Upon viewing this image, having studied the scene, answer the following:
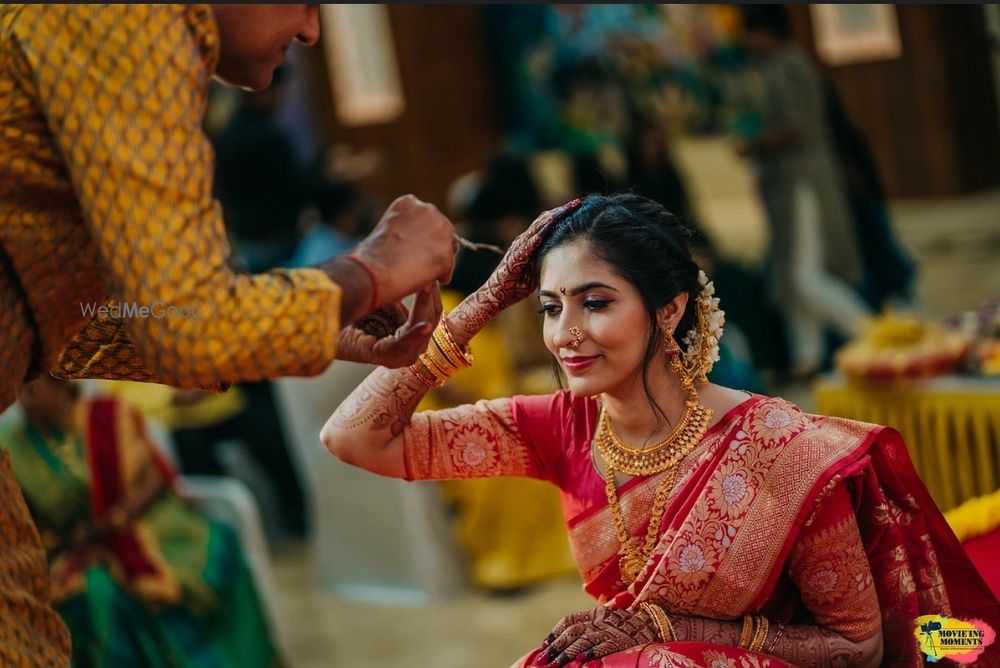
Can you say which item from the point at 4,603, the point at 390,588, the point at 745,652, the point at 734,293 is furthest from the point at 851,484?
the point at 734,293

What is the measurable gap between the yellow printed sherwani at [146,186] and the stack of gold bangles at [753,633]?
796 mm

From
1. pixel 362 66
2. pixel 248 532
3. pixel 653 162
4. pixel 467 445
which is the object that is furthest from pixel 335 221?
pixel 362 66

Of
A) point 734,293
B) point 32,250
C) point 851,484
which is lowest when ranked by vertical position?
point 734,293

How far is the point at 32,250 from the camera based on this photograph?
1.52 meters

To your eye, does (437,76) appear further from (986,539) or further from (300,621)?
(986,539)

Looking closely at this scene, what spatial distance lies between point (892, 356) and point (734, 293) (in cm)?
286

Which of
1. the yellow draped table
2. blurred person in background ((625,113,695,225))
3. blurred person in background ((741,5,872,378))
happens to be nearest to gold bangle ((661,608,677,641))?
the yellow draped table

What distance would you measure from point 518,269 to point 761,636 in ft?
2.09

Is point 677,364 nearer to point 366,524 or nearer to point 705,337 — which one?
point 705,337

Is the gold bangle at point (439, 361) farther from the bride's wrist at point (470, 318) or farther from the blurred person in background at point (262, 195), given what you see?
the blurred person in background at point (262, 195)

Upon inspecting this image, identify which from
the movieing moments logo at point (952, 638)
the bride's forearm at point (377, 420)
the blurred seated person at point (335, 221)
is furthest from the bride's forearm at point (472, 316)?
the blurred seated person at point (335, 221)

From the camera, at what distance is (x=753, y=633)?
1.92 m

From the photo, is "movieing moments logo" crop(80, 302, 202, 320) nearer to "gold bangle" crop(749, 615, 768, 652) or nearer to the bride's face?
the bride's face

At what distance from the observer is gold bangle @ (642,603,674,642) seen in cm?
190
